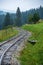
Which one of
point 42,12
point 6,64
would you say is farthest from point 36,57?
point 42,12

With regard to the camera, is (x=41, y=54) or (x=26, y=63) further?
(x=41, y=54)

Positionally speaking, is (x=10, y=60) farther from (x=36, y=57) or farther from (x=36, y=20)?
(x=36, y=20)

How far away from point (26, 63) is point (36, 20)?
87279 millimetres

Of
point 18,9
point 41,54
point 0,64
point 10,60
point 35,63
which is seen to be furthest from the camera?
point 18,9

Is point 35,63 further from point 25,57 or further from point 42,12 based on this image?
point 42,12

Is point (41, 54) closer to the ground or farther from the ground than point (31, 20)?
farther from the ground

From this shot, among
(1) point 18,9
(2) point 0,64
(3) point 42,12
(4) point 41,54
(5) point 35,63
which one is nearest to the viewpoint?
(2) point 0,64

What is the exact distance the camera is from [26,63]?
17.5 m

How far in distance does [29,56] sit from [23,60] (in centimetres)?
167

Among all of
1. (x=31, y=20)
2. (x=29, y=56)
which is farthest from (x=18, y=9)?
(x=29, y=56)

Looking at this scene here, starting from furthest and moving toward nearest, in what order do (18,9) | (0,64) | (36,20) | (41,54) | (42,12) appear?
(42,12), (18,9), (36,20), (41,54), (0,64)

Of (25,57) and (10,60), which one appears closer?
(10,60)

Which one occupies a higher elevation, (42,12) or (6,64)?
(6,64)

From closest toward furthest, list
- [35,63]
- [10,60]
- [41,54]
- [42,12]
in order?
[35,63], [10,60], [41,54], [42,12]
